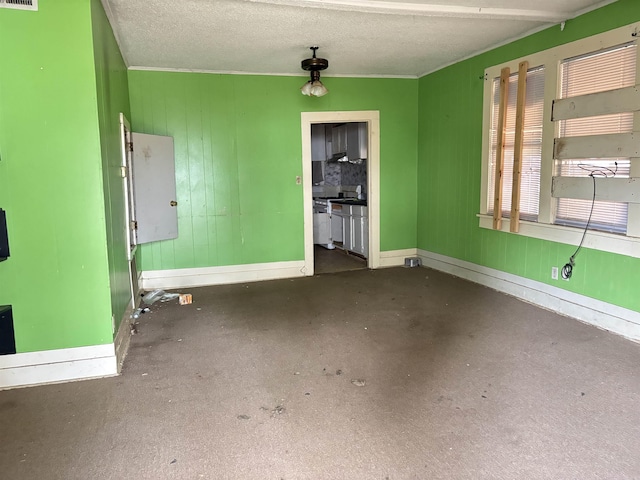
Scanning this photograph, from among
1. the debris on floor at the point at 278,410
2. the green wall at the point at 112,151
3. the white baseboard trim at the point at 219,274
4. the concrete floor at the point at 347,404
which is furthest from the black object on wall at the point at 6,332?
the white baseboard trim at the point at 219,274

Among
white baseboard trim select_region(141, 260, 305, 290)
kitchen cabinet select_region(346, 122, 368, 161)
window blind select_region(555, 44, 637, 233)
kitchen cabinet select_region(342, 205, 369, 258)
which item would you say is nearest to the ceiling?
window blind select_region(555, 44, 637, 233)

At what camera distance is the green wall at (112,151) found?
308cm

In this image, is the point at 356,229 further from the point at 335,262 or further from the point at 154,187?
the point at 154,187

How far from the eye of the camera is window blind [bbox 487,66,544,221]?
14.1 ft

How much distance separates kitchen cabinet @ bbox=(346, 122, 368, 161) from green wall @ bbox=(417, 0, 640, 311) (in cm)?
93

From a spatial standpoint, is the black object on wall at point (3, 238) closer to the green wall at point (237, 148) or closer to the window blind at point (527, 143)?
the green wall at point (237, 148)

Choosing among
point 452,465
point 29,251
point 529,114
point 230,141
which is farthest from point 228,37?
point 452,465

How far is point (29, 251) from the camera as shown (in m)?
2.88

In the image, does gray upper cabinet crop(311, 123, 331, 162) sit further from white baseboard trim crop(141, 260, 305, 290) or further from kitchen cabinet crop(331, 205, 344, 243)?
white baseboard trim crop(141, 260, 305, 290)

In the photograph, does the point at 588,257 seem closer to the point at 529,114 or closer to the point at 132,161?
the point at 529,114

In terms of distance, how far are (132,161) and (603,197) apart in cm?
427

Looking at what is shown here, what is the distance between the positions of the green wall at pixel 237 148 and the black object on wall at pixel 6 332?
8.46 feet

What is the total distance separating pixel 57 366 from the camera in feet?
9.82

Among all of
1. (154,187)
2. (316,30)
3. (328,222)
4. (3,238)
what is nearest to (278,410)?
(3,238)
